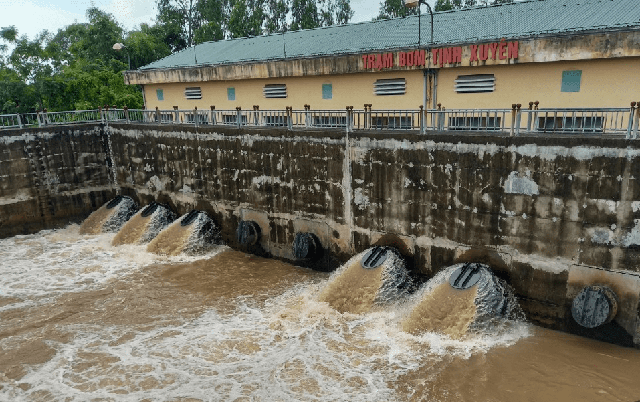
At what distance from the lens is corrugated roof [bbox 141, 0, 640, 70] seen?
45.8 ft

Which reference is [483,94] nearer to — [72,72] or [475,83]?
[475,83]

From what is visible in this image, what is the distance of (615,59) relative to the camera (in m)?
12.6

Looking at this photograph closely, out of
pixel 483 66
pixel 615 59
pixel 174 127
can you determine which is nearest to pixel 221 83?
pixel 174 127

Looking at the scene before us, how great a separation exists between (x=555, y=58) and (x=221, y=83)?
1530 cm

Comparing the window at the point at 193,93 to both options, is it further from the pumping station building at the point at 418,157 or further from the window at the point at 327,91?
the window at the point at 327,91

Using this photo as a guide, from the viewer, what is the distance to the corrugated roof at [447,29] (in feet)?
45.8

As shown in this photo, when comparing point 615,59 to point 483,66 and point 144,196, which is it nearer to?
point 483,66

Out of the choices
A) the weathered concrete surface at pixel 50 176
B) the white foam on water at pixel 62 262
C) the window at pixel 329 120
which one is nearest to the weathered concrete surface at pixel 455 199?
the window at pixel 329 120

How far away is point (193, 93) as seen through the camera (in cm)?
2405

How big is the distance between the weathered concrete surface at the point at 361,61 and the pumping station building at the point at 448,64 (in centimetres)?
3

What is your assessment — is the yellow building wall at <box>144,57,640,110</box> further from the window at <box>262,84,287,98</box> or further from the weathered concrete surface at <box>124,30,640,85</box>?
the weathered concrete surface at <box>124,30,640,85</box>

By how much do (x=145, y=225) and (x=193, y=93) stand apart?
328 inches

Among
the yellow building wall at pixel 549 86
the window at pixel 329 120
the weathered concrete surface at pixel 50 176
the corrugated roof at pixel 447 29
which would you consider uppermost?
the corrugated roof at pixel 447 29

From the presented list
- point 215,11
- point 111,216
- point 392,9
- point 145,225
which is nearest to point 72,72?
point 111,216
